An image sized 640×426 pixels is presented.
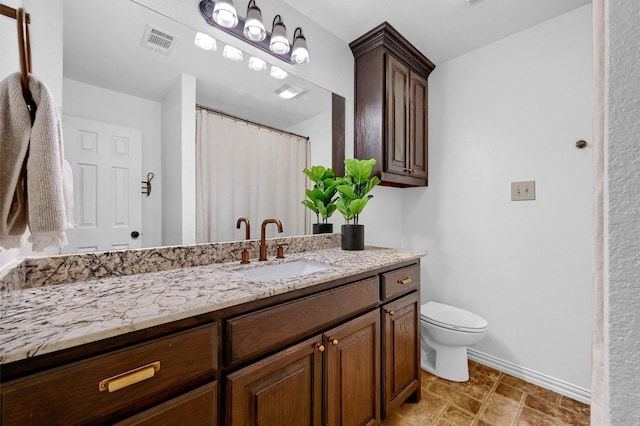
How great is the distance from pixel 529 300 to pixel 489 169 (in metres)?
0.97

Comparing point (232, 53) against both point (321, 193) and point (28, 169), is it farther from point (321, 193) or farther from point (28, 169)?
point (28, 169)

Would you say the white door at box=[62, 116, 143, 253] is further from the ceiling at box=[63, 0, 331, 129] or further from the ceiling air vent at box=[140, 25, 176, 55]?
the ceiling air vent at box=[140, 25, 176, 55]

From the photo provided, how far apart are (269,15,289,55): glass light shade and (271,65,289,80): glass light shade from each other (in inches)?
4.2

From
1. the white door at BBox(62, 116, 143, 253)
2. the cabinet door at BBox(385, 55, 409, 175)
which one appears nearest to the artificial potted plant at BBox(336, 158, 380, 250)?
the cabinet door at BBox(385, 55, 409, 175)

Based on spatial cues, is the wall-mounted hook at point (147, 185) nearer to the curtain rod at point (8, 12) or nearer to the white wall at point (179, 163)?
the white wall at point (179, 163)

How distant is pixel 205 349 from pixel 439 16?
2.23 metres

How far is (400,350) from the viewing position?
54.8 inches

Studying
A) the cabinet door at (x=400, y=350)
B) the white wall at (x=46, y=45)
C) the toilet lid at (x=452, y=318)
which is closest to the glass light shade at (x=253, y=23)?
the white wall at (x=46, y=45)

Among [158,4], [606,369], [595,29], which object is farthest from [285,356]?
[158,4]

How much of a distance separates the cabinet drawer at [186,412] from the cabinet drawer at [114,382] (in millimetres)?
18

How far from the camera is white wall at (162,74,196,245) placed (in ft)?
3.94

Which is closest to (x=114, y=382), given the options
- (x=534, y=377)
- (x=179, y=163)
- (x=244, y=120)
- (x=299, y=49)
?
(x=179, y=163)

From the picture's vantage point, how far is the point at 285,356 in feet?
2.85

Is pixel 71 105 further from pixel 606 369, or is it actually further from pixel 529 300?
pixel 529 300
